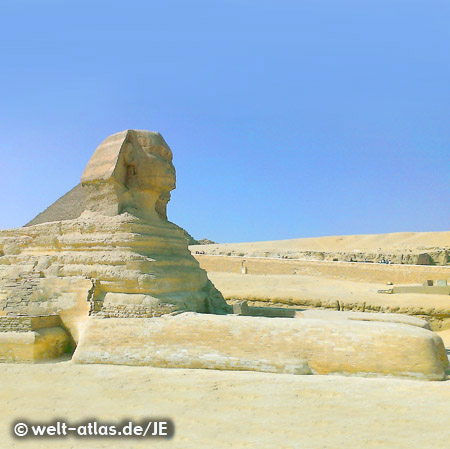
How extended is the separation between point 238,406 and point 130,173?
5.45m

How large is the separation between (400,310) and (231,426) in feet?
32.3

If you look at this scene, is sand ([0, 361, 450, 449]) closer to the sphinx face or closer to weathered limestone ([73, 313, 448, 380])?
weathered limestone ([73, 313, 448, 380])

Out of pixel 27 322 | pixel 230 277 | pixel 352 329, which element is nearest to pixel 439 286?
pixel 230 277

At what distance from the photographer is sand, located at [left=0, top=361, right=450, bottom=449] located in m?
4.29

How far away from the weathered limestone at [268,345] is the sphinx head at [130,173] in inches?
99.9

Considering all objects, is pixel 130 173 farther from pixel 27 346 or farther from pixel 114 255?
pixel 27 346

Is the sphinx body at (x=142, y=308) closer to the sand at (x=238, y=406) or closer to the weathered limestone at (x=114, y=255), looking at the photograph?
the weathered limestone at (x=114, y=255)

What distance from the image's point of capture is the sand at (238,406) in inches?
169

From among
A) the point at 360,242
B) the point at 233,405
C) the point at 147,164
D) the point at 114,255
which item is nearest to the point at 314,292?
the point at 147,164

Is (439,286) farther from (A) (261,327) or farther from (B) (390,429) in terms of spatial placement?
(B) (390,429)

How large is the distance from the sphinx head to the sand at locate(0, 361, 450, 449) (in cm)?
338

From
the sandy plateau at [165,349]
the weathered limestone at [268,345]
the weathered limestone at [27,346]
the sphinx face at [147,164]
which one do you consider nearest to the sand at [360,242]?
the sphinx face at [147,164]

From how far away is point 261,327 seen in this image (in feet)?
21.4

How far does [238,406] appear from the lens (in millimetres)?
5152
